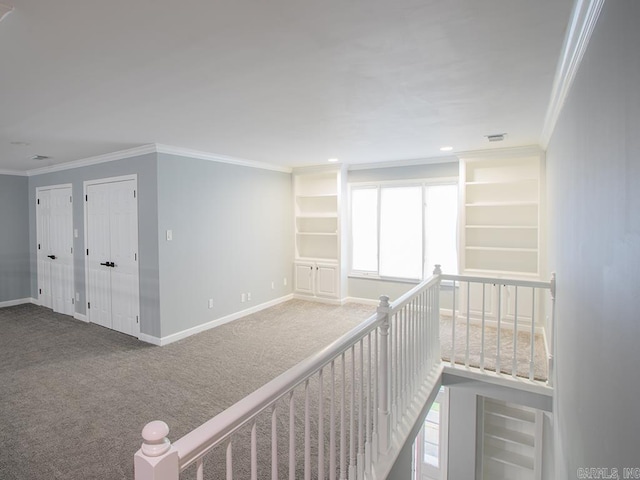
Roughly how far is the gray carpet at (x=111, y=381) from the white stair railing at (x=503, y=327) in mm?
1516

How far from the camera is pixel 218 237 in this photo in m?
5.12

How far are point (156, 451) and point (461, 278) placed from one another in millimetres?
3243

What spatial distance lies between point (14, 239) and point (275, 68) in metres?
6.72

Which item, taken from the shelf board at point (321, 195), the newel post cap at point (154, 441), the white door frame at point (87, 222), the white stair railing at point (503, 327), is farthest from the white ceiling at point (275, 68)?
the shelf board at point (321, 195)

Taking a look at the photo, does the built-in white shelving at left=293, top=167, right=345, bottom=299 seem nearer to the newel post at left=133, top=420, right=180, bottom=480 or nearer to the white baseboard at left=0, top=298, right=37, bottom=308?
the white baseboard at left=0, top=298, right=37, bottom=308

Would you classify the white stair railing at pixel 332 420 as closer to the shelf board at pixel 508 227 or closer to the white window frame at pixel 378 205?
the shelf board at pixel 508 227

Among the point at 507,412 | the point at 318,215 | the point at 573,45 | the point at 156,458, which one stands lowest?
the point at 507,412

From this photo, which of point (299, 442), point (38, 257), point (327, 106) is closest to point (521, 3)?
point (327, 106)

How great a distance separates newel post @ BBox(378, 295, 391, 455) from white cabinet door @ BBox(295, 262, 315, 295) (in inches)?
160

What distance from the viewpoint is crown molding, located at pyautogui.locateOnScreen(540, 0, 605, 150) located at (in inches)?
56.1

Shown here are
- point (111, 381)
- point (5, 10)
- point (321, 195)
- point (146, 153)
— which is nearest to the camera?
point (5, 10)

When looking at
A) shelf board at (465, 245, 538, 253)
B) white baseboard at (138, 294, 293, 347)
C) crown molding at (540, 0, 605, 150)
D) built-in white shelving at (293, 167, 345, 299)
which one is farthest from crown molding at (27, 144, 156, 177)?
shelf board at (465, 245, 538, 253)

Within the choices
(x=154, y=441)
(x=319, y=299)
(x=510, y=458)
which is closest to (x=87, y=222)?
(x=319, y=299)

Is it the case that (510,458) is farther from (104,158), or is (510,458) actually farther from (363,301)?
(104,158)
